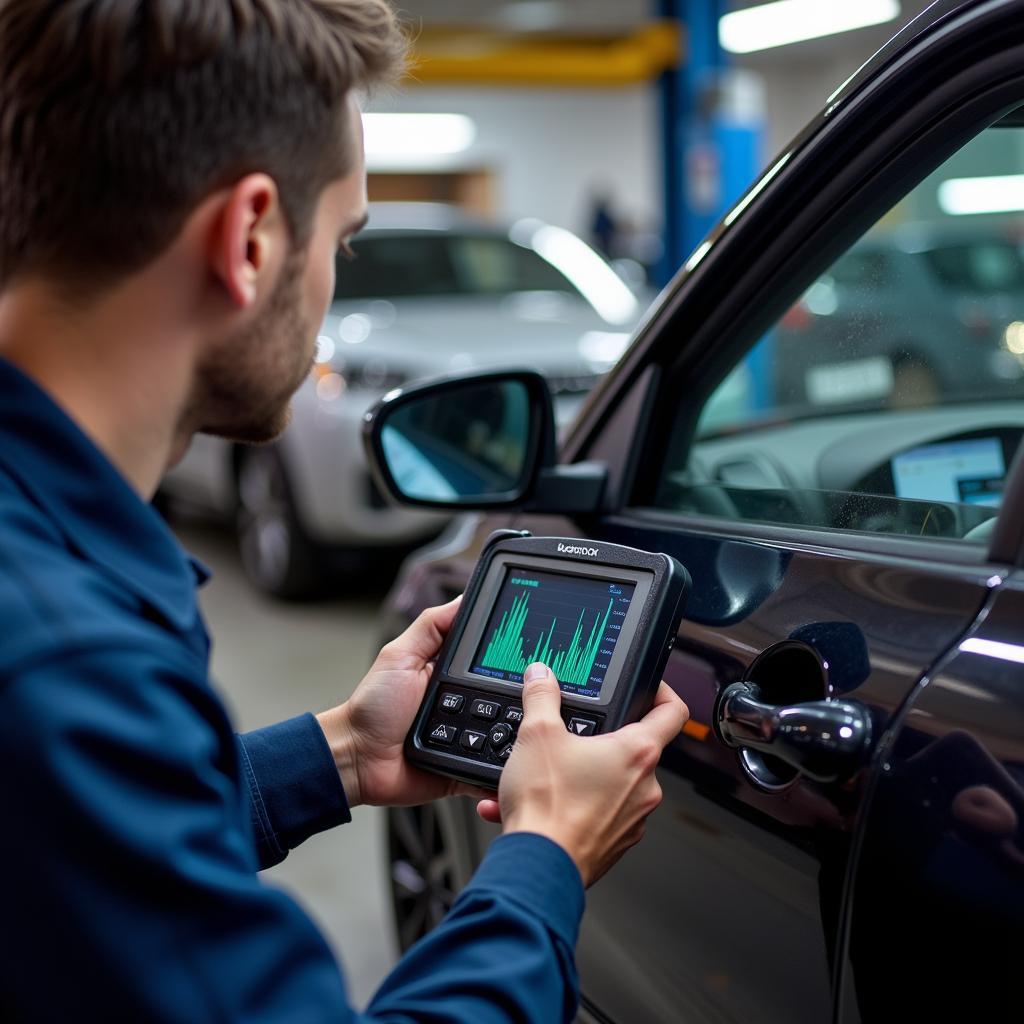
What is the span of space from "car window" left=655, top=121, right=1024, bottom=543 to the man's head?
59 centimetres

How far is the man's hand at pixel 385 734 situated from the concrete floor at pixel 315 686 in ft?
3.24

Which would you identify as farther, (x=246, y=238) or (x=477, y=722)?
(x=477, y=722)

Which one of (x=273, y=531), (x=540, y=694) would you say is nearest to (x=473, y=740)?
(x=540, y=694)

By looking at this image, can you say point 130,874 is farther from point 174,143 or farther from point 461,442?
point 461,442

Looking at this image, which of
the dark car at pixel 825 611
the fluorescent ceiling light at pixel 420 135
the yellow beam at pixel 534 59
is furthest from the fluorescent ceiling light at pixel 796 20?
the dark car at pixel 825 611

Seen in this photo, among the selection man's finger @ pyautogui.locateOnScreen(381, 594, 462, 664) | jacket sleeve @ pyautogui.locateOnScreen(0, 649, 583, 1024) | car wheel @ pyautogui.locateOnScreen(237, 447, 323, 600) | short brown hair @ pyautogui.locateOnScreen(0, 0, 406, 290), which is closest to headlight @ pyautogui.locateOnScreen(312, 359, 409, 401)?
car wheel @ pyautogui.locateOnScreen(237, 447, 323, 600)

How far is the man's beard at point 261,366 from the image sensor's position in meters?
0.94

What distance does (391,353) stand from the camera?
466cm

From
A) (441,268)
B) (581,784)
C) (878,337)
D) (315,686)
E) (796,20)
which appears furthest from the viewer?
(796,20)

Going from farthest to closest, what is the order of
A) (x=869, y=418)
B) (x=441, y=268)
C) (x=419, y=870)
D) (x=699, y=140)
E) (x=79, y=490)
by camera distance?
(x=699, y=140) < (x=441, y=268) < (x=419, y=870) < (x=869, y=418) < (x=79, y=490)

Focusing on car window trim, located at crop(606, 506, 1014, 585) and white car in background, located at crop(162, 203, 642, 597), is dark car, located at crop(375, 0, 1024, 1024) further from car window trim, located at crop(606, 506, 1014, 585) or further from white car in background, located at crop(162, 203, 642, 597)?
white car in background, located at crop(162, 203, 642, 597)

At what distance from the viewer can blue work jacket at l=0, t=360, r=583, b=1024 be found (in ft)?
2.30

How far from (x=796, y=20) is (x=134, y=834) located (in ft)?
40.9

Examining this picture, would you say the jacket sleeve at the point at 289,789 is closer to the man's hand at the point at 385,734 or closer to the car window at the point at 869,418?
the man's hand at the point at 385,734
